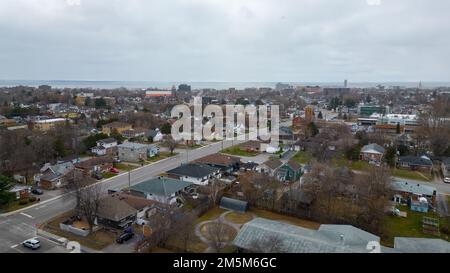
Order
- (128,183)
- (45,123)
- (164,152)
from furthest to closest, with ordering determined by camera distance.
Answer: (45,123), (164,152), (128,183)

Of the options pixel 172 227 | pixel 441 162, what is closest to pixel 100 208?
pixel 172 227

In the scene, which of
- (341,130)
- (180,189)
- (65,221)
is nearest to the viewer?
(65,221)

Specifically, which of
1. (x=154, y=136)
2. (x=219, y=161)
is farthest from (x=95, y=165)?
(x=154, y=136)

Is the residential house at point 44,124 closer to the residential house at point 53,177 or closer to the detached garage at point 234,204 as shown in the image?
the residential house at point 53,177

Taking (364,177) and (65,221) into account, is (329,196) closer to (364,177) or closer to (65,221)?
(364,177)

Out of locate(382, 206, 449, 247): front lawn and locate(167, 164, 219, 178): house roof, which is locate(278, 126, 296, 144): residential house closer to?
locate(167, 164, 219, 178): house roof

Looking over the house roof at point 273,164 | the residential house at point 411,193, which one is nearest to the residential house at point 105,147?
the house roof at point 273,164

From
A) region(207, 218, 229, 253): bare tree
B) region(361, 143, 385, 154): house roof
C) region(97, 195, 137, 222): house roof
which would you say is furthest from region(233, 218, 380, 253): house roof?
region(361, 143, 385, 154): house roof
